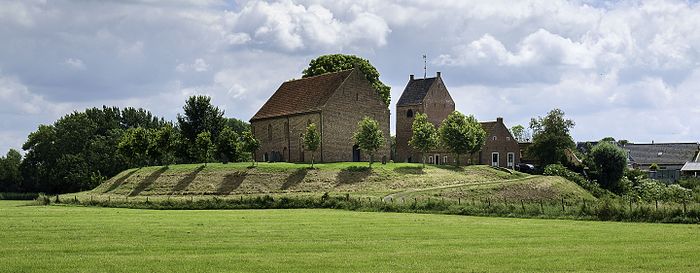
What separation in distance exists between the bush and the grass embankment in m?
2.82

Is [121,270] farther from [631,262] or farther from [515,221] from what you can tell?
[515,221]

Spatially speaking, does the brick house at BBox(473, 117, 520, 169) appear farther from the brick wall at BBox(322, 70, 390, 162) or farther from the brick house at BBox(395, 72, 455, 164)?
the brick wall at BBox(322, 70, 390, 162)

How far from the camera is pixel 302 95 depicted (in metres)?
84.7

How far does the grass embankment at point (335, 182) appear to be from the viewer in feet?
215

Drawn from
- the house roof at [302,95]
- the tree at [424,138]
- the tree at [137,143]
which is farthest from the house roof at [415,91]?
the tree at [137,143]

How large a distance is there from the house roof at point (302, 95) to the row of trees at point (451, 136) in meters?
9.66

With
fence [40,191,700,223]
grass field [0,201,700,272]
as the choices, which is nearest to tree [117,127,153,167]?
fence [40,191,700,223]

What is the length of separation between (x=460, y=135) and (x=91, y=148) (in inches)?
1912

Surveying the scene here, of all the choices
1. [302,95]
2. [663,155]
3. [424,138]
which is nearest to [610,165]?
Answer: [424,138]

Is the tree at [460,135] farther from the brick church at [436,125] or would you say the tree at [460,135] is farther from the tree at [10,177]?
the tree at [10,177]

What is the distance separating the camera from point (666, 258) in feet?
73.6

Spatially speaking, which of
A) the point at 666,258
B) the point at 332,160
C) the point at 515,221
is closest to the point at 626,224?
the point at 515,221

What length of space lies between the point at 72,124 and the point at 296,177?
4658 centimetres

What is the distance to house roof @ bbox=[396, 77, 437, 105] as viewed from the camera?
315 ft
